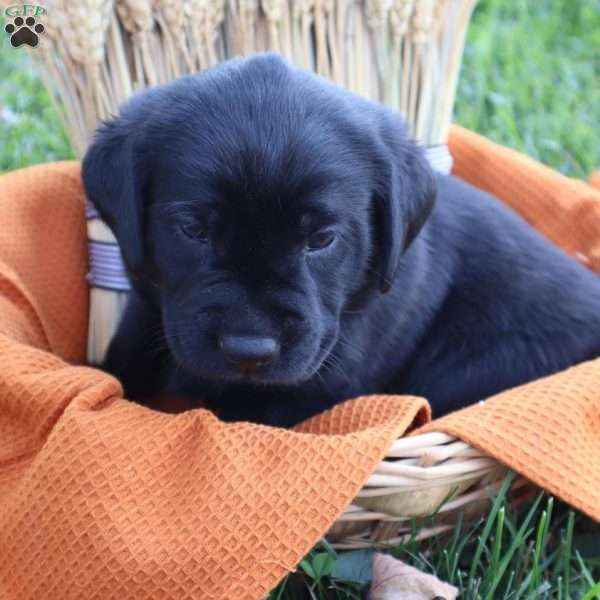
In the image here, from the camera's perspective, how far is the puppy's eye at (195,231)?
2.14 meters

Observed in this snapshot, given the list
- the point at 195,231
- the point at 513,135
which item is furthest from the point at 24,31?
the point at 513,135

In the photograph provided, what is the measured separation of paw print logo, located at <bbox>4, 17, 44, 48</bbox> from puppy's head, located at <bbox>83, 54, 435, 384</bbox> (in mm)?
662

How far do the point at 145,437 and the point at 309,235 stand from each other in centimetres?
57

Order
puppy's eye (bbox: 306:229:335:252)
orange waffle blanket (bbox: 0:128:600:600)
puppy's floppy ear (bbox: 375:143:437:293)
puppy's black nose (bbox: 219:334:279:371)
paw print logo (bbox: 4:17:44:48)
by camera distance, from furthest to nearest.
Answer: paw print logo (bbox: 4:17:44:48), puppy's floppy ear (bbox: 375:143:437:293), puppy's eye (bbox: 306:229:335:252), puppy's black nose (bbox: 219:334:279:371), orange waffle blanket (bbox: 0:128:600:600)

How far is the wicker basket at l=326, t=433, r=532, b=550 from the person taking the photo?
2139 mm

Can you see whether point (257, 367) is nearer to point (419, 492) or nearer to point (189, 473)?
point (189, 473)

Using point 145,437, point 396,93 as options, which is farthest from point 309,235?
point 396,93

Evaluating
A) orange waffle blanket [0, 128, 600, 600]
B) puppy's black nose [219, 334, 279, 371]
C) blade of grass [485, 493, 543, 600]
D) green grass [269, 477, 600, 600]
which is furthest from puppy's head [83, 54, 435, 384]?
blade of grass [485, 493, 543, 600]

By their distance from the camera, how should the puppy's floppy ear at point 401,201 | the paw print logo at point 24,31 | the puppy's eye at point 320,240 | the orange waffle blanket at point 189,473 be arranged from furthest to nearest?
the paw print logo at point 24,31 < the puppy's floppy ear at point 401,201 < the puppy's eye at point 320,240 < the orange waffle blanket at point 189,473

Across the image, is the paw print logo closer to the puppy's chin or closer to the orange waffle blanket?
the orange waffle blanket

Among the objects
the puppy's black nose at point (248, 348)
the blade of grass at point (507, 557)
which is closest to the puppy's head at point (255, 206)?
the puppy's black nose at point (248, 348)

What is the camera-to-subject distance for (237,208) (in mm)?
2066

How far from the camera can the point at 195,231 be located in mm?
2154

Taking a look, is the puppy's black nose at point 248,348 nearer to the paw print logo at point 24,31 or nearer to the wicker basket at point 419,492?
the wicker basket at point 419,492
